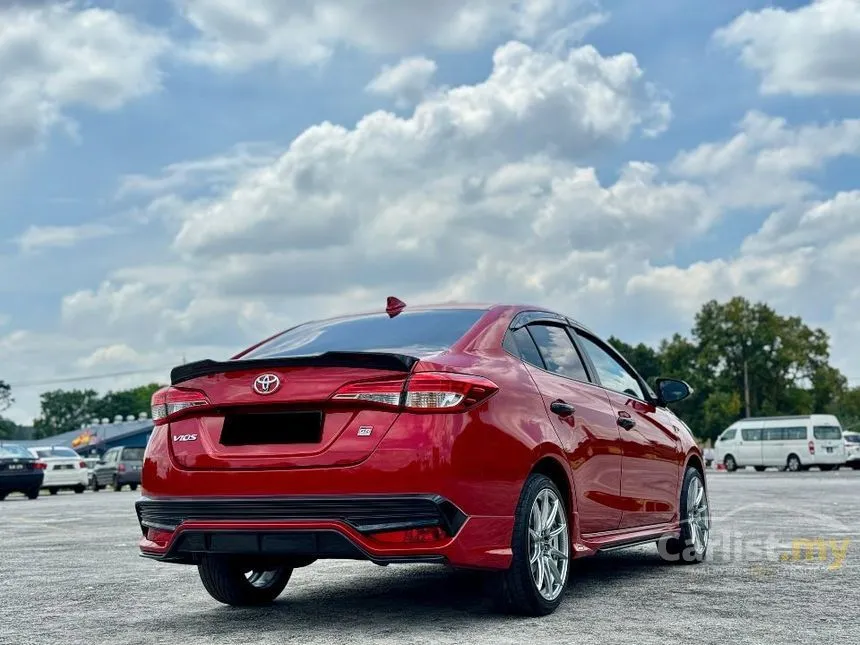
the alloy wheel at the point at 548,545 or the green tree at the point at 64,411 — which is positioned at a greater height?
the green tree at the point at 64,411

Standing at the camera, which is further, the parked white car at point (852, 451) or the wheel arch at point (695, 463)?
the parked white car at point (852, 451)

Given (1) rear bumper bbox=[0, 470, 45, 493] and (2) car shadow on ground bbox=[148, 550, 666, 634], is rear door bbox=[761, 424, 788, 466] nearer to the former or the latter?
(1) rear bumper bbox=[0, 470, 45, 493]

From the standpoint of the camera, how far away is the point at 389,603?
660 cm

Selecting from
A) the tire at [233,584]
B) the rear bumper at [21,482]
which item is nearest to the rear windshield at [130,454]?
the rear bumper at [21,482]

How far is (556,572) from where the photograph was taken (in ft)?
20.1

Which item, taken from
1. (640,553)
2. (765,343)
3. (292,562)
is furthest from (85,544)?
(765,343)

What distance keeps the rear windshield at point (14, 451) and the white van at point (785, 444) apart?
94.0ft

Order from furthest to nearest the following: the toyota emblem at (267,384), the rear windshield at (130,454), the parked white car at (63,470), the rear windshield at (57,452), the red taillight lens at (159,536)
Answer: the rear windshield at (130,454)
the rear windshield at (57,452)
the parked white car at (63,470)
the red taillight lens at (159,536)
the toyota emblem at (267,384)

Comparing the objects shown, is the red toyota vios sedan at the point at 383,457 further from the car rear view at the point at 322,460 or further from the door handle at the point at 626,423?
the door handle at the point at 626,423

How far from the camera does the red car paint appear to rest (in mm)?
5340

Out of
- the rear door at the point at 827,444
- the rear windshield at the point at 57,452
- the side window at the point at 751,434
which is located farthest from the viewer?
the side window at the point at 751,434

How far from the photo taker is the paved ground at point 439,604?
5.53m

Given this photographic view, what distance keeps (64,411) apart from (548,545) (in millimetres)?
196246

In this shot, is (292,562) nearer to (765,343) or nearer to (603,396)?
(603,396)
